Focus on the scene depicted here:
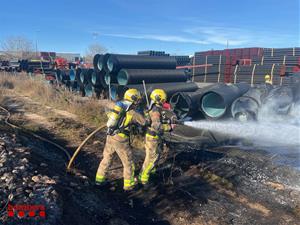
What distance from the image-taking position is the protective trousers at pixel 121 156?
4633mm

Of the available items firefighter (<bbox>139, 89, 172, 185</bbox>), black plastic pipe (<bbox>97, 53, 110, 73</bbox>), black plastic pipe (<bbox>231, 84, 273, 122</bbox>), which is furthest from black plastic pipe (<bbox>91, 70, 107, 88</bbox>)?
firefighter (<bbox>139, 89, 172, 185</bbox>)

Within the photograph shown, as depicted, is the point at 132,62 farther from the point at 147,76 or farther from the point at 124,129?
the point at 124,129

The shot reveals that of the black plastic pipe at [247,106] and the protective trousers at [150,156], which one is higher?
the black plastic pipe at [247,106]

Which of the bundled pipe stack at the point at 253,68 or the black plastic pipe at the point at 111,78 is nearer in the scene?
the black plastic pipe at the point at 111,78

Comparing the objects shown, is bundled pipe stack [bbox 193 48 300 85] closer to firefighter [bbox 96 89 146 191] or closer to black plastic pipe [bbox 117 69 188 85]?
black plastic pipe [bbox 117 69 188 85]

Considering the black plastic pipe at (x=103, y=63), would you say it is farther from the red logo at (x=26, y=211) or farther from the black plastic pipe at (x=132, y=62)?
the red logo at (x=26, y=211)

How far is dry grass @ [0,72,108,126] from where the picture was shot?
9.57 meters

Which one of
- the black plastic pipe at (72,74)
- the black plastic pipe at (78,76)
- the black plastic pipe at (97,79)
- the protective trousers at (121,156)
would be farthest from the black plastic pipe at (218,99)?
the black plastic pipe at (72,74)

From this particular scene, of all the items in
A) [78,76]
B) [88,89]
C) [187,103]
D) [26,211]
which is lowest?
[26,211]

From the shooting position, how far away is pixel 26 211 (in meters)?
3.02

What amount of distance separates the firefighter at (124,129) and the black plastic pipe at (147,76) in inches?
267

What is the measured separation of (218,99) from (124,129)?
20.3 ft

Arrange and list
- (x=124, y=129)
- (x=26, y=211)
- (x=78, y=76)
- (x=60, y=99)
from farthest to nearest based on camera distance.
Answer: (x=78, y=76)
(x=60, y=99)
(x=124, y=129)
(x=26, y=211)

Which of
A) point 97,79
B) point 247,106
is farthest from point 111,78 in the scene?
point 247,106
